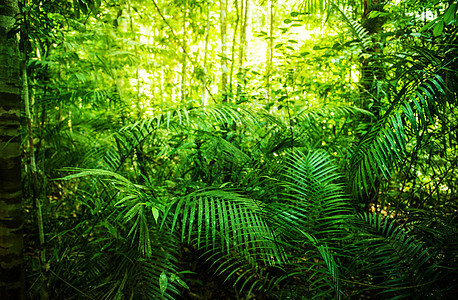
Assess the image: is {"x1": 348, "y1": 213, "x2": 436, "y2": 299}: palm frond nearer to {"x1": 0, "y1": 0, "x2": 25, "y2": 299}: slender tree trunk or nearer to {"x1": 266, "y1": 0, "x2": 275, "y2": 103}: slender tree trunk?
{"x1": 266, "y1": 0, "x2": 275, "y2": 103}: slender tree trunk

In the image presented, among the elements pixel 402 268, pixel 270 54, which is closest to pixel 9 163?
pixel 402 268

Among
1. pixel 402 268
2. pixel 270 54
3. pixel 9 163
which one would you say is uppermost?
pixel 270 54

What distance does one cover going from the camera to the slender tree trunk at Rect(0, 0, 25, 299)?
1212mm

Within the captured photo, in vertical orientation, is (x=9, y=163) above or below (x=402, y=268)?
above

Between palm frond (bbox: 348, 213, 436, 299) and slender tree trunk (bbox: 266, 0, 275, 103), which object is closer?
palm frond (bbox: 348, 213, 436, 299)

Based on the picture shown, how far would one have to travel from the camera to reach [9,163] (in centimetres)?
125

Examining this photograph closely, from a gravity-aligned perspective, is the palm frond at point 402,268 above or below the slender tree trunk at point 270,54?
below

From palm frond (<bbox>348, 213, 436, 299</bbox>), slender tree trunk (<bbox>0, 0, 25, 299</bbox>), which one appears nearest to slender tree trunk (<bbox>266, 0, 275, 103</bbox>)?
palm frond (<bbox>348, 213, 436, 299</bbox>)

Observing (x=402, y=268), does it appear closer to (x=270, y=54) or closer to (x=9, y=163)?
(x=9, y=163)

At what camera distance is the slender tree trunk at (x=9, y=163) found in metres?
1.21

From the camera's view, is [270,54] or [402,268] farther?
[270,54]

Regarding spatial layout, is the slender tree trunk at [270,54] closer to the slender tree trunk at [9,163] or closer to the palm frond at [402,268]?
the palm frond at [402,268]

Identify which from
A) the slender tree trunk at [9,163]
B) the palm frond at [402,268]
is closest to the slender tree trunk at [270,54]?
the palm frond at [402,268]

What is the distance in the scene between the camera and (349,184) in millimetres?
1627
